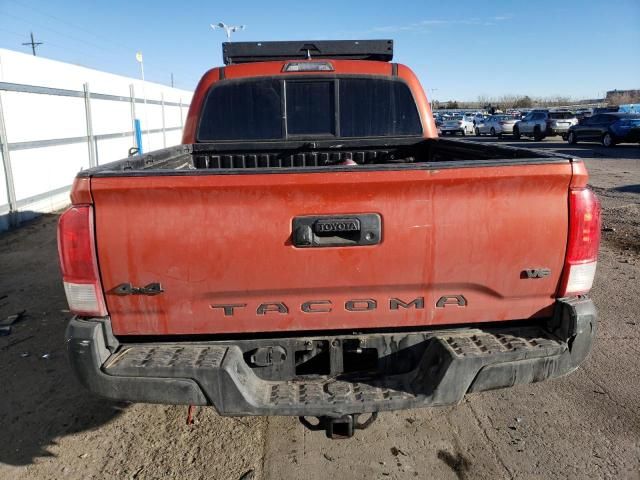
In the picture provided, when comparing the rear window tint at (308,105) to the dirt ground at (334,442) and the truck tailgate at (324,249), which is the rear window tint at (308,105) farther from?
the dirt ground at (334,442)

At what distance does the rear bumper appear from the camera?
2.26m

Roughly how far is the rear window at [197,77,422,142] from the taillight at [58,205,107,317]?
2320 millimetres

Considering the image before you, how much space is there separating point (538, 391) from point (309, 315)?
7.35 ft

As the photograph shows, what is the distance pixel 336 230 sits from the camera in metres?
2.29

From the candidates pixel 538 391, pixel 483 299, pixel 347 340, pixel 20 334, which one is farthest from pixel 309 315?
pixel 20 334

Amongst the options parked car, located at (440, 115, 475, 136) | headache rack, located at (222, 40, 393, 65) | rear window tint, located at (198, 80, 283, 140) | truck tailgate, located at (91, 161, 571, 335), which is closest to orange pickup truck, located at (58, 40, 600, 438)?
truck tailgate, located at (91, 161, 571, 335)

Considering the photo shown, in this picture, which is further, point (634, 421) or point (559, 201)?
point (634, 421)

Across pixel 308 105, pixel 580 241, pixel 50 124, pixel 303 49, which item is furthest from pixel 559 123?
pixel 580 241

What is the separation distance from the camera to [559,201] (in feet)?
7.75

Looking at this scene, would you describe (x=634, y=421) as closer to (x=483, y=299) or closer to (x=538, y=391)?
(x=538, y=391)

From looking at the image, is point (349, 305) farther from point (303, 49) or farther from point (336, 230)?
point (303, 49)

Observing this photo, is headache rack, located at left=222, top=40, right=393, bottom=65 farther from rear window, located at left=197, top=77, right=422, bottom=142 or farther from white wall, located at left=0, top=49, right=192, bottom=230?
white wall, located at left=0, top=49, right=192, bottom=230

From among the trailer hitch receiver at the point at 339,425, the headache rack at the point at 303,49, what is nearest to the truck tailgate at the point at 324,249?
the trailer hitch receiver at the point at 339,425

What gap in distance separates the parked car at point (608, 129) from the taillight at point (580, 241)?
25.8 meters
